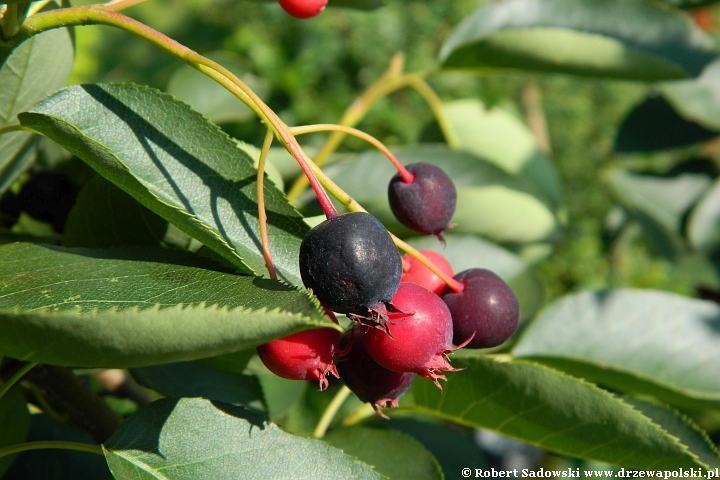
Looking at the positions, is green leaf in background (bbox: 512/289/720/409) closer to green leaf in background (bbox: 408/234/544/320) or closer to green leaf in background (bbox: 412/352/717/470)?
green leaf in background (bbox: 408/234/544/320)

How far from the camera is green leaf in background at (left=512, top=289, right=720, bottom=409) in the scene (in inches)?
44.7

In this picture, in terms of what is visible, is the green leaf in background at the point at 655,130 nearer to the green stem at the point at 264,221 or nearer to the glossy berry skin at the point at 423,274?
the glossy berry skin at the point at 423,274

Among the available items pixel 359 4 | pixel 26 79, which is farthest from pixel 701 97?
A: pixel 26 79

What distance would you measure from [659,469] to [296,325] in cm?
53

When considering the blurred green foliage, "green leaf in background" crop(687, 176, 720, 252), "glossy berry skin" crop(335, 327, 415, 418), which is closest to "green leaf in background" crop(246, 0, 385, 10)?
"glossy berry skin" crop(335, 327, 415, 418)

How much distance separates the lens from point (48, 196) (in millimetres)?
1071

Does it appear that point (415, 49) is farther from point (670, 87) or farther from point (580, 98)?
point (670, 87)

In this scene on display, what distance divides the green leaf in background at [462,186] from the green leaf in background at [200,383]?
0.42 m

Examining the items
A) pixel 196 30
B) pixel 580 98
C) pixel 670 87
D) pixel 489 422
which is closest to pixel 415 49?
pixel 580 98

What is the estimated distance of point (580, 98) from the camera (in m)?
5.24

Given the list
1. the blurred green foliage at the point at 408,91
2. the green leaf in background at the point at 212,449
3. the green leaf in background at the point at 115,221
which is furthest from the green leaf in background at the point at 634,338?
the blurred green foliage at the point at 408,91

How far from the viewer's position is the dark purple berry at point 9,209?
112cm

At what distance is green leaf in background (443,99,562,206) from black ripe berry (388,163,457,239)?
1012mm

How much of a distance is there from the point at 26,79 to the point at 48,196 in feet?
0.87
